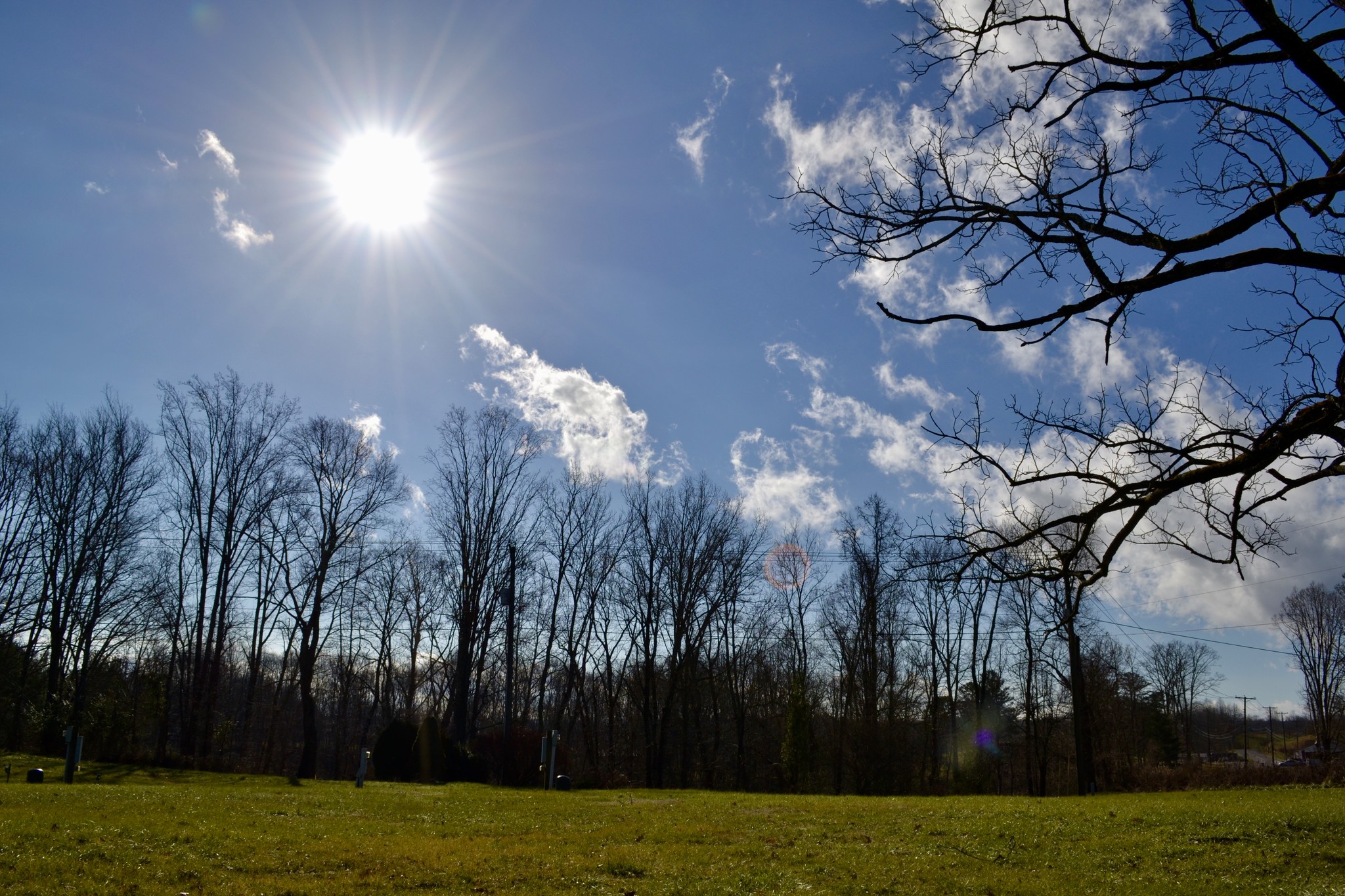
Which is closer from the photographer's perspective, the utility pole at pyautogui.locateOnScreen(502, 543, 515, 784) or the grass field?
the grass field

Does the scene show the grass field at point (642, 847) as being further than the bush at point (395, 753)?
No

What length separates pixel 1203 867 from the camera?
8234mm

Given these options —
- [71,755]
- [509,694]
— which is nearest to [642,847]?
[71,755]

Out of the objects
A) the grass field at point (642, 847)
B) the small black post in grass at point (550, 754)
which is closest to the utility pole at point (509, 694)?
the small black post in grass at point (550, 754)

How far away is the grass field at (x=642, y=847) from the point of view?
7.21m

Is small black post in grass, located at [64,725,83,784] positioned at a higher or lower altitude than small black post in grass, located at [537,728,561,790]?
higher

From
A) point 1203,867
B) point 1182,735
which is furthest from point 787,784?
point 1182,735

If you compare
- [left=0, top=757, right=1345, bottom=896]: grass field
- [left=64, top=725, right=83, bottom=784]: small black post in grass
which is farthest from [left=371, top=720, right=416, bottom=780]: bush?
[left=0, top=757, right=1345, bottom=896]: grass field

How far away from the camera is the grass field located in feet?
23.7

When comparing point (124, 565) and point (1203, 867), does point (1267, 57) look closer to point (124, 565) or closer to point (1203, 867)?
point (1203, 867)

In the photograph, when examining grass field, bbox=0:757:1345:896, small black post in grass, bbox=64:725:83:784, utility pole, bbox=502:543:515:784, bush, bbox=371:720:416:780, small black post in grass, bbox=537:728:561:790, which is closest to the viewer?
grass field, bbox=0:757:1345:896

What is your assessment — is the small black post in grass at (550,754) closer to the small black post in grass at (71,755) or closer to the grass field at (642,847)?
the grass field at (642,847)

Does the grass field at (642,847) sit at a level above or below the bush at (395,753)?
above

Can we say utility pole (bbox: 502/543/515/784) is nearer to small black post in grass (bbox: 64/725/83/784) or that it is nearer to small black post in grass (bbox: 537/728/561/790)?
small black post in grass (bbox: 537/728/561/790)
